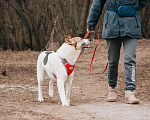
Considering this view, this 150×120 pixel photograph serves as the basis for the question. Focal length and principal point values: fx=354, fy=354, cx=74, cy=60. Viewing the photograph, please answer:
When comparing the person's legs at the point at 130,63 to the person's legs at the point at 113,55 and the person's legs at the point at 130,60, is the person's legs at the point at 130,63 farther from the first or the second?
the person's legs at the point at 113,55

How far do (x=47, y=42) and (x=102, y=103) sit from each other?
14.6 meters

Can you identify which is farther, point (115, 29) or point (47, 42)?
point (47, 42)

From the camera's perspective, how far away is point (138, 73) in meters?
11.0

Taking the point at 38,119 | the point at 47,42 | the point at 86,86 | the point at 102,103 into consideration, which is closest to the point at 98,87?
the point at 86,86

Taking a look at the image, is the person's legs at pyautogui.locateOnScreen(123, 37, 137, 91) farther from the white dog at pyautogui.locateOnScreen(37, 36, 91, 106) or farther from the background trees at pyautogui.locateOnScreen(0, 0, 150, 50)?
the background trees at pyautogui.locateOnScreen(0, 0, 150, 50)

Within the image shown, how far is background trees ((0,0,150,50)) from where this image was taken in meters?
18.8

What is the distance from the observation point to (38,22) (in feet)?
67.3

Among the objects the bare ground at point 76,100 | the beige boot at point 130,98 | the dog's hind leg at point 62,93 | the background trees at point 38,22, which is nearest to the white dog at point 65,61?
the dog's hind leg at point 62,93

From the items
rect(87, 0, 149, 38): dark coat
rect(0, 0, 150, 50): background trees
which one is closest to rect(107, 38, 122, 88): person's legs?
rect(87, 0, 149, 38): dark coat

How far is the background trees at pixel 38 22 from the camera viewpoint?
740 inches

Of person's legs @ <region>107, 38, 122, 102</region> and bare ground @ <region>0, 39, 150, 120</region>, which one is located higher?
person's legs @ <region>107, 38, 122, 102</region>

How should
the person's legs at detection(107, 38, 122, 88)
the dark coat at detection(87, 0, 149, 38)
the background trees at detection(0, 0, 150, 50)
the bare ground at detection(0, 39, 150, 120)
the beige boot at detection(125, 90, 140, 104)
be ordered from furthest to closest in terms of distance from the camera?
the background trees at detection(0, 0, 150, 50)
the person's legs at detection(107, 38, 122, 88)
the dark coat at detection(87, 0, 149, 38)
the beige boot at detection(125, 90, 140, 104)
the bare ground at detection(0, 39, 150, 120)

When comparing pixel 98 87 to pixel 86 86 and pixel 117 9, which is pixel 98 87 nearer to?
pixel 86 86

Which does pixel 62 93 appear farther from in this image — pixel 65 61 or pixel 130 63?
pixel 130 63
